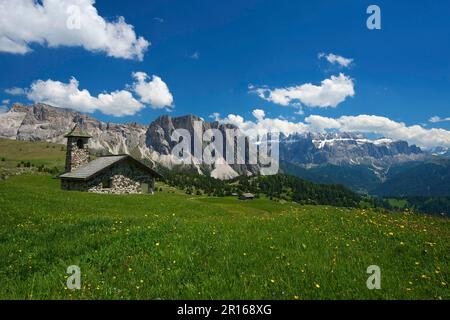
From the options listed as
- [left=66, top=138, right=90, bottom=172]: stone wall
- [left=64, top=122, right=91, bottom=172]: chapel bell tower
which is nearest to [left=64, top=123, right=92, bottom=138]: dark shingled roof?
[left=64, top=122, right=91, bottom=172]: chapel bell tower

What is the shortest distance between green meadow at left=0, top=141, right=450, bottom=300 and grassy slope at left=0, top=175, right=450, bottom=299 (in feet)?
0.10

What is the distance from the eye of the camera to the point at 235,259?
9656mm

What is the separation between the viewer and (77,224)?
52.2 ft

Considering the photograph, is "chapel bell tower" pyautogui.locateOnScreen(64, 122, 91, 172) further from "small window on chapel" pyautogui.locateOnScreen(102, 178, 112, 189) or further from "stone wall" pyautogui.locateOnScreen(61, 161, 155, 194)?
"small window on chapel" pyautogui.locateOnScreen(102, 178, 112, 189)

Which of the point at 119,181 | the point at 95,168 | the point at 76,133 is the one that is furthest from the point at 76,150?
the point at 119,181

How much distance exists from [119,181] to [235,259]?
46.7m

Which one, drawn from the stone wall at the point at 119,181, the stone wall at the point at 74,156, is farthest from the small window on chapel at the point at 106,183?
the stone wall at the point at 74,156

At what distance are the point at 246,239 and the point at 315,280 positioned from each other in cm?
356

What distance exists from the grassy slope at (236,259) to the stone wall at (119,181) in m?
36.6

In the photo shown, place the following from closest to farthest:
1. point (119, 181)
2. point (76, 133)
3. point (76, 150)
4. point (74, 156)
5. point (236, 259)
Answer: point (236, 259)
point (119, 181)
point (74, 156)
point (76, 150)
point (76, 133)

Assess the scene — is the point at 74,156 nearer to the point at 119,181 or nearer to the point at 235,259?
the point at 119,181

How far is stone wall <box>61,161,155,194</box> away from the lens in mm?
A: 50875

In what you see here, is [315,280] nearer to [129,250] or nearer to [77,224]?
[129,250]

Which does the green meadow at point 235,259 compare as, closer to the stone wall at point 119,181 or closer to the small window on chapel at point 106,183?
the stone wall at point 119,181
